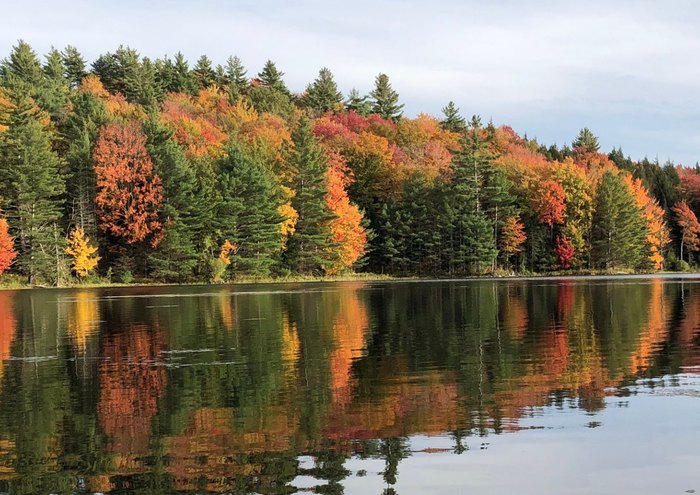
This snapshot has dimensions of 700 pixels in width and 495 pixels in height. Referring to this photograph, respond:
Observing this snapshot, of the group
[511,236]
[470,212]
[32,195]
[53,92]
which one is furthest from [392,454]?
[53,92]

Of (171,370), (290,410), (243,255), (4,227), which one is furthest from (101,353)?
(243,255)

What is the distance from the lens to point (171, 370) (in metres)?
20.5

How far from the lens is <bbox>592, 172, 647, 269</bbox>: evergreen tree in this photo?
110 metres

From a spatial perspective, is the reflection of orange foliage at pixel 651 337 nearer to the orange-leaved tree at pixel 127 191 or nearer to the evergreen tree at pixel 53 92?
the orange-leaved tree at pixel 127 191

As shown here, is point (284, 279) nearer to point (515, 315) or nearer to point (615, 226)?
point (615, 226)

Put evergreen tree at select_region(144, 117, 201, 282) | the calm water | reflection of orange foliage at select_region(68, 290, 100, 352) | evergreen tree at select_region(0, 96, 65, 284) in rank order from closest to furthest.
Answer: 1. the calm water
2. reflection of orange foliage at select_region(68, 290, 100, 352)
3. evergreen tree at select_region(0, 96, 65, 284)
4. evergreen tree at select_region(144, 117, 201, 282)

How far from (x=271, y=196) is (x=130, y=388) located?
76.2m

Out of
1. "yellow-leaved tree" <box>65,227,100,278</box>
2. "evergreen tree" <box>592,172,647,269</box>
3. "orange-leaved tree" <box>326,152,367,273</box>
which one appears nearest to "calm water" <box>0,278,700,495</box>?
"yellow-leaved tree" <box>65,227,100,278</box>

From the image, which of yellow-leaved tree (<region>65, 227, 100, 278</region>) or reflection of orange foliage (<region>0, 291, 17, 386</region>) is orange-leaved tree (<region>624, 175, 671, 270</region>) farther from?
reflection of orange foliage (<region>0, 291, 17, 386</region>)

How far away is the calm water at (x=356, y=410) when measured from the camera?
10.5 m

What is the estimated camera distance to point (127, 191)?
288ft

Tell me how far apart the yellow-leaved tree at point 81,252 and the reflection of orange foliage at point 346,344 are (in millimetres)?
47676

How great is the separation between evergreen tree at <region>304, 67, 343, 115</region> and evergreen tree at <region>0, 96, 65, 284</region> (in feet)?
281

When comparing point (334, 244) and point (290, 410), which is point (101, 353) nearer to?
point (290, 410)
